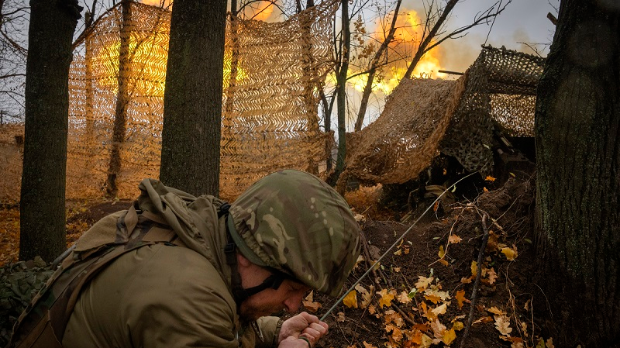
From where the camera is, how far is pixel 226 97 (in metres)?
5.90

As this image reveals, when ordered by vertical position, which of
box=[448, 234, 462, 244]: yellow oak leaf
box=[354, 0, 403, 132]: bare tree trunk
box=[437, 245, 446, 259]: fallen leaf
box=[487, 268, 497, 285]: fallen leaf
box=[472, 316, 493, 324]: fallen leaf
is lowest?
box=[472, 316, 493, 324]: fallen leaf

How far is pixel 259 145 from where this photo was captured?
5.80 m

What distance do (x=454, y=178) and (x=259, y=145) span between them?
10.0 feet

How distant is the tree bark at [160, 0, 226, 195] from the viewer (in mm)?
3215

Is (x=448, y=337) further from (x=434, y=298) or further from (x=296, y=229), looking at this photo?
(x=296, y=229)

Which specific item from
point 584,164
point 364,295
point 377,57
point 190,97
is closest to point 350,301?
point 364,295

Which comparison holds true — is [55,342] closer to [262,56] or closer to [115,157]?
[262,56]

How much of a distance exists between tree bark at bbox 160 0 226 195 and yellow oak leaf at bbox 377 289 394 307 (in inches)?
66.5

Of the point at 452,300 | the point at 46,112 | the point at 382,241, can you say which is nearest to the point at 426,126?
the point at 382,241

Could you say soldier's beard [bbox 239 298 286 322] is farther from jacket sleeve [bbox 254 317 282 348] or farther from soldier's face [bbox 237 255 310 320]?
jacket sleeve [bbox 254 317 282 348]

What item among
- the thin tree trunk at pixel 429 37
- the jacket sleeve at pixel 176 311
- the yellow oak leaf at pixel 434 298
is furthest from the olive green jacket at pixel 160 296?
the thin tree trunk at pixel 429 37

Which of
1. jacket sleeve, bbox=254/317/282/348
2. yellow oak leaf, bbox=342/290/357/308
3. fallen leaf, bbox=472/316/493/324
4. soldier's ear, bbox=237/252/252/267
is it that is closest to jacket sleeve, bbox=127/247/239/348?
soldier's ear, bbox=237/252/252/267

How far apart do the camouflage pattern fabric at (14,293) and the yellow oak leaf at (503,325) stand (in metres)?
3.07

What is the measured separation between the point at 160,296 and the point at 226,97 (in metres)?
5.00
